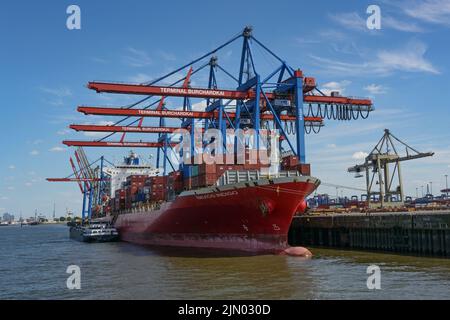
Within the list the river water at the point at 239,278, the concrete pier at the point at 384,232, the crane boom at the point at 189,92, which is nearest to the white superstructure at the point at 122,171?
the crane boom at the point at 189,92

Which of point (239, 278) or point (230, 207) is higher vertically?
point (230, 207)

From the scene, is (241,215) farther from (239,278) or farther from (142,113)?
(142,113)

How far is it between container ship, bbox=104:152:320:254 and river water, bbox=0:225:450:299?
7.22ft

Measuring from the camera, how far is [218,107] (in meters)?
44.8

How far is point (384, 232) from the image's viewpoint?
3083 cm

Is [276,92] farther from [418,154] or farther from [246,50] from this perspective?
[418,154]

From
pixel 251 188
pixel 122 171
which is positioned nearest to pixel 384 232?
pixel 251 188

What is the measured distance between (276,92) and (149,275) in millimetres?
23600

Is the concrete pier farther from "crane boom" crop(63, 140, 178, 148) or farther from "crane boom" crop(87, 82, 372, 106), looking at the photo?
"crane boom" crop(63, 140, 178, 148)

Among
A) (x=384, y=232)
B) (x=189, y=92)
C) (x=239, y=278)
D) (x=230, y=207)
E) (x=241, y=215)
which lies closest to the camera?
(x=239, y=278)

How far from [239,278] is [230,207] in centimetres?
1042

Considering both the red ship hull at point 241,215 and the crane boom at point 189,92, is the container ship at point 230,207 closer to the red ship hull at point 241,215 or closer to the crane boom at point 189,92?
the red ship hull at point 241,215

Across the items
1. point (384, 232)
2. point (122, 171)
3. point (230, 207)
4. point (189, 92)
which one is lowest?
point (384, 232)
